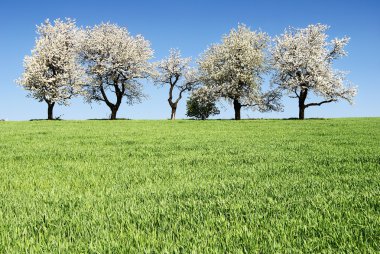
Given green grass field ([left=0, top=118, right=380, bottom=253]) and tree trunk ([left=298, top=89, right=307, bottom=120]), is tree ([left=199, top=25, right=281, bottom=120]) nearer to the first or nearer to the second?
tree trunk ([left=298, top=89, right=307, bottom=120])

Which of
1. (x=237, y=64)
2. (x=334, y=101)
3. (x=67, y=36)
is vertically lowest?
(x=334, y=101)

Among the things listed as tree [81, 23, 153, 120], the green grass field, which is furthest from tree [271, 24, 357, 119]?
the green grass field

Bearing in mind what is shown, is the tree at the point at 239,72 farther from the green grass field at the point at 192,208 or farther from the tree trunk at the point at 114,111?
the green grass field at the point at 192,208

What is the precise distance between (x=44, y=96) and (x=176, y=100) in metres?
23.0

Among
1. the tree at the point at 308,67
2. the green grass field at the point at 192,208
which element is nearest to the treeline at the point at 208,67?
the tree at the point at 308,67

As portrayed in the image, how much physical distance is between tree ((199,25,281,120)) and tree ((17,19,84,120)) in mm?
21179

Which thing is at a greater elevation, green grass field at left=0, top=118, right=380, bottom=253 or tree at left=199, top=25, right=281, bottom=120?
tree at left=199, top=25, right=281, bottom=120

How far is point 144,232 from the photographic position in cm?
434

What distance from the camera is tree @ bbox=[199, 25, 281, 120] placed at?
57781 mm

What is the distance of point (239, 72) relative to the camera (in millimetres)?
57156

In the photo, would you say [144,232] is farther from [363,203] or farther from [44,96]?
[44,96]

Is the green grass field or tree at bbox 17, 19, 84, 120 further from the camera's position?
tree at bbox 17, 19, 84, 120

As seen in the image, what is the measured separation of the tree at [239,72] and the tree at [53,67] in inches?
834

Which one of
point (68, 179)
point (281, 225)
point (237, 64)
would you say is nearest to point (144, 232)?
point (281, 225)
